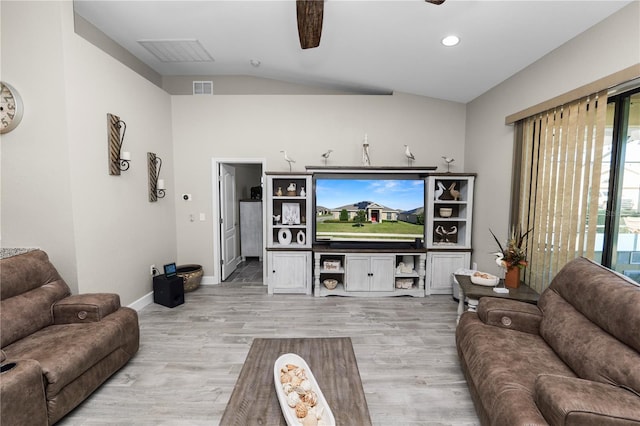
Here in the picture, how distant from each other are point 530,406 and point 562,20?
2727 millimetres

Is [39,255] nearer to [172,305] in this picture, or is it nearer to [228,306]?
[172,305]

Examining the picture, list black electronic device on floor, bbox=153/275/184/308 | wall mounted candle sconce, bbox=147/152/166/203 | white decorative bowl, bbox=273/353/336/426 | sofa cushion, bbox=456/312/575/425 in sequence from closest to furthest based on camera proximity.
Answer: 1. white decorative bowl, bbox=273/353/336/426
2. sofa cushion, bbox=456/312/575/425
3. black electronic device on floor, bbox=153/275/184/308
4. wall mounted candle sconce, bbox=147/152/166/203

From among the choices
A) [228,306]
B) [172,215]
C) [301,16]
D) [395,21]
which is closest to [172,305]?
[228,306]

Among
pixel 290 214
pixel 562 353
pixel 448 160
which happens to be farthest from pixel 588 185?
pixel 290 214

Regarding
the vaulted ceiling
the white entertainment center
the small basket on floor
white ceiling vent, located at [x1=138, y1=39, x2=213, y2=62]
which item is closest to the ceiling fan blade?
the vaulted ceiling

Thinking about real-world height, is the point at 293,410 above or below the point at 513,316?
below

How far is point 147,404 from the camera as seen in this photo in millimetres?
2131

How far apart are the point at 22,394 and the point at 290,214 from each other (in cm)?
328

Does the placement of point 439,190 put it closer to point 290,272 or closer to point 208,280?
point 290,272

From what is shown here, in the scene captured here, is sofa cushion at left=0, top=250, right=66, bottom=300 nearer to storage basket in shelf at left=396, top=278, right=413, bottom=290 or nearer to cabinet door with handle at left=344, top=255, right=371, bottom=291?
cabinet door with handle at left=344, top=255, right=371, bottom=291

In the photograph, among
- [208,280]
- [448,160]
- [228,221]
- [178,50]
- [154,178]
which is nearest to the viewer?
[178,50]

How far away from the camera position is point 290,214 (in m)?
4.54

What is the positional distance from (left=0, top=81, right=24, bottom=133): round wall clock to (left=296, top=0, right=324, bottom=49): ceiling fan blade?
258 centimetres

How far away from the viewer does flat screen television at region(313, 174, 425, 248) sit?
14.0 feet
